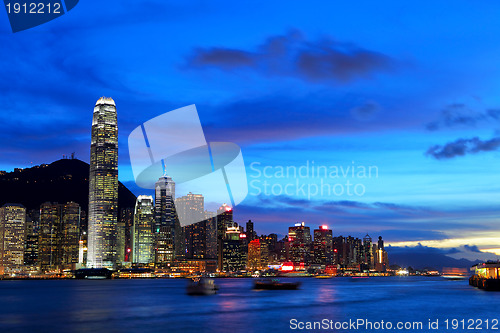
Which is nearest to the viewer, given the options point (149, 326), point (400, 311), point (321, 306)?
point (149, 326)

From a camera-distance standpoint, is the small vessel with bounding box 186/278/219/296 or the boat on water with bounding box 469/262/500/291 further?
the boat on water with bounding box 469/262/500/291

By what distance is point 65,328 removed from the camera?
76.2 metres

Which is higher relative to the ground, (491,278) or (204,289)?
(491,278)

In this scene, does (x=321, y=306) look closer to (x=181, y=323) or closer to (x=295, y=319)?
(x=295, y=319)

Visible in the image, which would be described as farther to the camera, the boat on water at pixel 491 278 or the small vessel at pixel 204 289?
the boat on water at pixel 491 278

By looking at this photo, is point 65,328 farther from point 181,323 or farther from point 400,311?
point 400,311

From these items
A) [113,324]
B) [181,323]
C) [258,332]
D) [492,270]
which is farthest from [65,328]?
[492,270]

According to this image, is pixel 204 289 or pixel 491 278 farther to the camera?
pixel 491 278

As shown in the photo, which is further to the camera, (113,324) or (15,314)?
(15,314)

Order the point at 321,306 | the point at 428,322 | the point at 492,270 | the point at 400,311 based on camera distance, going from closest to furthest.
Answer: the point at 428,322, the point at 400,311, the point at 321,306, the point at 492,270

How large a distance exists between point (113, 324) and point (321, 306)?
159 feet

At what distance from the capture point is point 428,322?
85.9 m

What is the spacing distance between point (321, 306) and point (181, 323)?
135ft

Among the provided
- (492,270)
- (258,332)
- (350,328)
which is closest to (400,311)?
(350,328)
